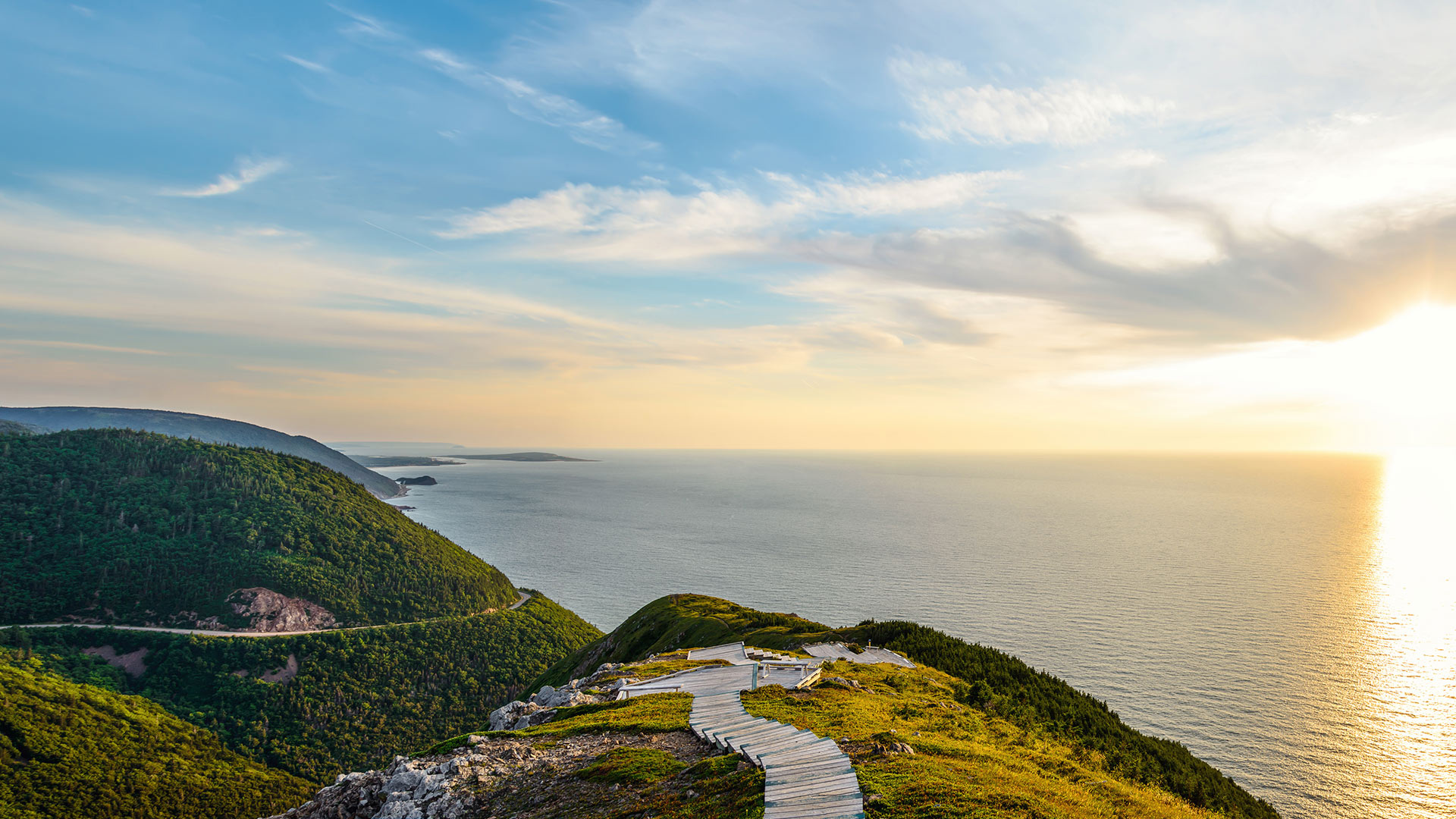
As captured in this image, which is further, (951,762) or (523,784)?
(523,784)

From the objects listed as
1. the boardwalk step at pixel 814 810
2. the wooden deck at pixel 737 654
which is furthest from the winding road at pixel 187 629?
the boardwalk step at pixel 814 810

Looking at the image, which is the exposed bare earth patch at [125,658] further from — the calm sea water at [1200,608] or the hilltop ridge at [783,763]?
the hilltop ridge at [783,763]

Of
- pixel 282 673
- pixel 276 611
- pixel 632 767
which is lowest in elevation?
pixel 282 673

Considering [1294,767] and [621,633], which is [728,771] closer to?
[621,633]

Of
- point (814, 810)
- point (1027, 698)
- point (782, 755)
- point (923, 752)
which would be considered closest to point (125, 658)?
point (782, 755)

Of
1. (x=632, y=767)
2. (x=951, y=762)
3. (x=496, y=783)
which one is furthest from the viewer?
(x=496, y=783)

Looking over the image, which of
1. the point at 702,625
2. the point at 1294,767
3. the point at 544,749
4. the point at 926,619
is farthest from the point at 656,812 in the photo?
the point at 926,619

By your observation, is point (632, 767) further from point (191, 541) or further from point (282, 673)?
point (191, 541)

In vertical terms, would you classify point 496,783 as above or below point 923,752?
below
